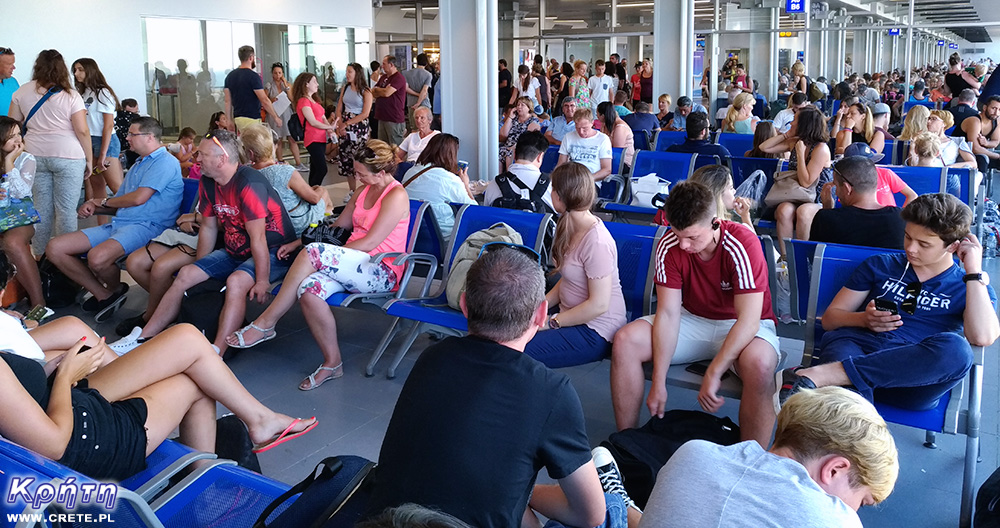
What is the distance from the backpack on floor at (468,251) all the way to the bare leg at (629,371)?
0.94 m

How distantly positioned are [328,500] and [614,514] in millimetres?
718

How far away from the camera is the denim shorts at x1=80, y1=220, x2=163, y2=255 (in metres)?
5.38

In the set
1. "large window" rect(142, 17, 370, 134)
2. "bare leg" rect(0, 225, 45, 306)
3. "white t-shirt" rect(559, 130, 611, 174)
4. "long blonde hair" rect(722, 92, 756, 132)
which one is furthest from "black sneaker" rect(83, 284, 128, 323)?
"long blonde hair" rect(722, 92, 756, 132)

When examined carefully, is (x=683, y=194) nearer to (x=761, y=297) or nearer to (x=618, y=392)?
(x=761, y=297)

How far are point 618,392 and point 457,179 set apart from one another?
7.76 ft

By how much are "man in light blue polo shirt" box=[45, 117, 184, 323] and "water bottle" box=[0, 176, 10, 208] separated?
0.34 meters

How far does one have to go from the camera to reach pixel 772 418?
3154mm

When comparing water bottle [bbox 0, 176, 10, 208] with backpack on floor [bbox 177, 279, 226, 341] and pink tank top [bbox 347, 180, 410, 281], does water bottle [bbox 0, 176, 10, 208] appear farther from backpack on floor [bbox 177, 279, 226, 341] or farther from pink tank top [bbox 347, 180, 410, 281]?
pink tank top [bbox 347, 180, 410, 281]

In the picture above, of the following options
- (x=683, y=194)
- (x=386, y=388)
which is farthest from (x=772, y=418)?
(x=386, y=388)

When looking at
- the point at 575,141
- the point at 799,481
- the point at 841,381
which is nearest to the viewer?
the point at 799,481

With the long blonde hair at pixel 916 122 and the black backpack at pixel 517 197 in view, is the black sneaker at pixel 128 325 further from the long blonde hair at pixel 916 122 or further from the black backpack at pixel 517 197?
the long blonde hair at pixel 916 122

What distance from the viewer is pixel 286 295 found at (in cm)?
442

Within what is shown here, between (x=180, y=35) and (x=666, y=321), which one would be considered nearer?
(x=666, y=321)

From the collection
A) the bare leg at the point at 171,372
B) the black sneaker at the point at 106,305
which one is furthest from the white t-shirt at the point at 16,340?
the black sneaker at the point at 106,305
